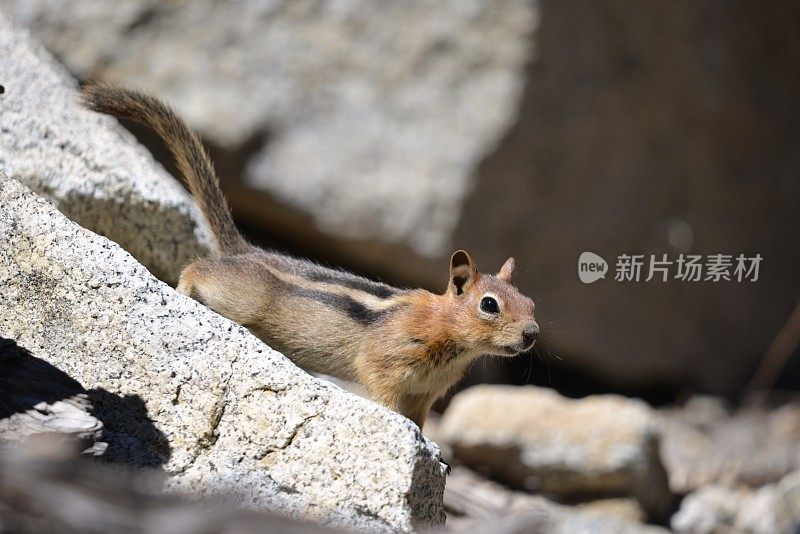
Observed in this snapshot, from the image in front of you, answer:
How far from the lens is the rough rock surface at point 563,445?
7.22 m

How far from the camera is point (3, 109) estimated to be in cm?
489

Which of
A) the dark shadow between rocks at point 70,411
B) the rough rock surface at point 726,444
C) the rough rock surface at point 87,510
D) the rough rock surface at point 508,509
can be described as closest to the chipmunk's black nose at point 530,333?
the rough rock surface at point 508,509

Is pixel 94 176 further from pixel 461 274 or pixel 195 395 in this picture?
pixel 461 274

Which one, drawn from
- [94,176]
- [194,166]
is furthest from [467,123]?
[94,176]

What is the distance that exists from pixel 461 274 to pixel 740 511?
12.5ft

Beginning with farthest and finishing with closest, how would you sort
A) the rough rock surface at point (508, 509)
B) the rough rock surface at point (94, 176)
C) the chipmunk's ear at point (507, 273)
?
the rough rock surface at point (508, 509), the chipmunk's ear at point (507, 273), the rough rock surface at point (94, 176)

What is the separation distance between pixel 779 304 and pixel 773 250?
1.92ft

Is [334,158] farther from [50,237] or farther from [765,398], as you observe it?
[765,398]

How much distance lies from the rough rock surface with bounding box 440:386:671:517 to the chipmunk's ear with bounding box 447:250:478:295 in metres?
2.52

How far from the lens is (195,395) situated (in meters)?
3.61

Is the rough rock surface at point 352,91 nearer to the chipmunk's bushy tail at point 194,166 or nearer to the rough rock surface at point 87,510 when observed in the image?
the chipmunk's bushy tail at point 194,166

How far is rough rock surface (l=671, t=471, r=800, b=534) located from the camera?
7.36m

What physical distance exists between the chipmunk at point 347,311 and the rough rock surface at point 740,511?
3175 mm

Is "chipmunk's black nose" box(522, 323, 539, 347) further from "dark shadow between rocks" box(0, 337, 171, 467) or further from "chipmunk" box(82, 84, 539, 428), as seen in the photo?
"dark shadow between rocks" box(0, 337, 171, 467)
